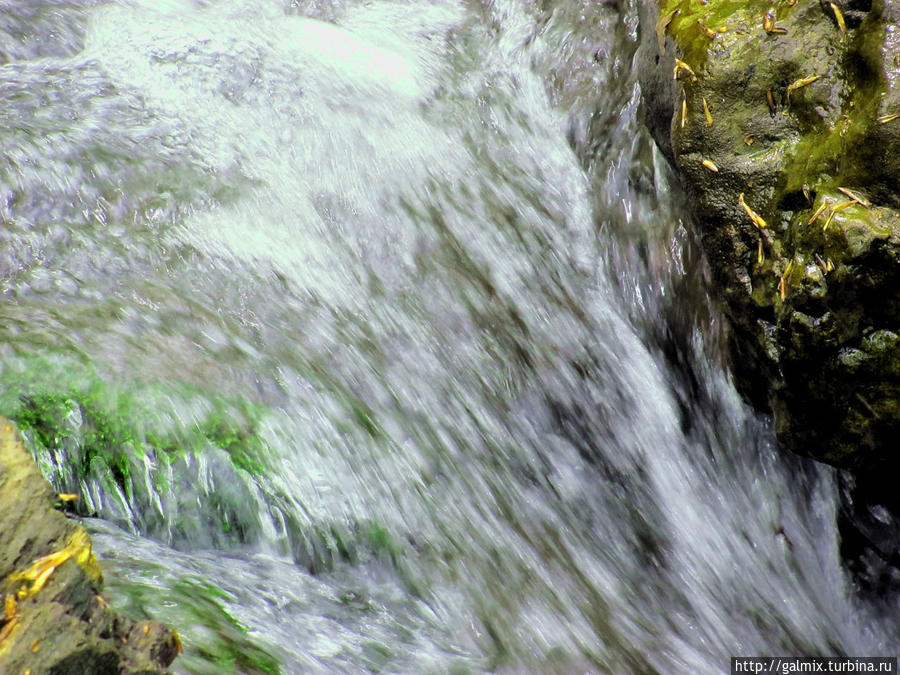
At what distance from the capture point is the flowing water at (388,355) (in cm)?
239

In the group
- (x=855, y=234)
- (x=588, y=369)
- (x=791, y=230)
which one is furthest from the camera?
(x=588, y=369)

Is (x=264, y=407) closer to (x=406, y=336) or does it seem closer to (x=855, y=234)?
(x=406, y=336)

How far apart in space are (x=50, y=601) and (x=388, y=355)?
5.69ft

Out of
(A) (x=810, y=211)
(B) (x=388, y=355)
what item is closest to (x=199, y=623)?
(B) (x=388, y=355)

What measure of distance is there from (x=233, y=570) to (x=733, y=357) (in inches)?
82.0

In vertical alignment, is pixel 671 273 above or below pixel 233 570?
above

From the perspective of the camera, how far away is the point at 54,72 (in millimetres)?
3980

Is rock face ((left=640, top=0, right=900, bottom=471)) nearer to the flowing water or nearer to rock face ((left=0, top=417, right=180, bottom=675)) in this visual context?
the flowing water

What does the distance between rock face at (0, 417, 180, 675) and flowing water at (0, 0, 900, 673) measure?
28cm

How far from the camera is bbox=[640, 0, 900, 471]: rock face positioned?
8.36 feet

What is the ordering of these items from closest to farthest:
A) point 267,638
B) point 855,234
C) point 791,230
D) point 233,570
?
point 267,638 → point 233,570 → point 855,234 → point 791,230

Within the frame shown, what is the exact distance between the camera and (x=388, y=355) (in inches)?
120

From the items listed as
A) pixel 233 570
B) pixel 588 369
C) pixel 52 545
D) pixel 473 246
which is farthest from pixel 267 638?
pixel 473 246

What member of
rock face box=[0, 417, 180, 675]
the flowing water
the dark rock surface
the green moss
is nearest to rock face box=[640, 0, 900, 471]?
the dark rock surface
